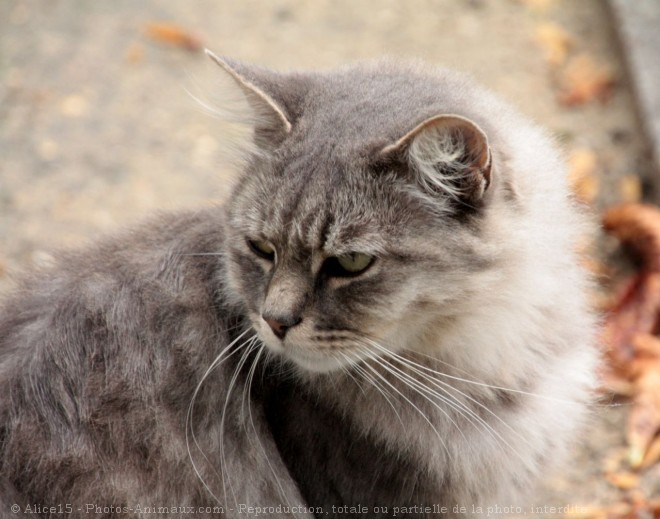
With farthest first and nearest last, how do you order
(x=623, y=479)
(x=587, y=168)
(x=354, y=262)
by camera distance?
1. (x=587, y=168)
2. (x=623, y=479)
3. (x=354, y=262)

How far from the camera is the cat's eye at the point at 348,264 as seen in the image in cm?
253

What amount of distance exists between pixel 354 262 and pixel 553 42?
12.8 ft

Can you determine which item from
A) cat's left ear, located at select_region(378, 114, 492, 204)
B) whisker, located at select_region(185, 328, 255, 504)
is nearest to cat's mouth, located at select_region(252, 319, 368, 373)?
whisker, located at select_region(185, 328, 255, 504)

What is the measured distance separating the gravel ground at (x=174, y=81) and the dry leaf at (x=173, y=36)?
51mm

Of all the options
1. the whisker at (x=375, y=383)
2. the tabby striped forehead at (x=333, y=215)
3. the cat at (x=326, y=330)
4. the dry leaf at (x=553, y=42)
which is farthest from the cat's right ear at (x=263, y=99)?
the dry leaf at (x=553, y=42)

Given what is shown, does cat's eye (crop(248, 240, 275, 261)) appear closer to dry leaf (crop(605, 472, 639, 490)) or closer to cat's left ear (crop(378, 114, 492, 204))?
cat's left ear (crop(378, 114, 492, 204))

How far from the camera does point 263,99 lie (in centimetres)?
266

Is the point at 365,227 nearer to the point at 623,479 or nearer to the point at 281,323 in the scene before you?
the point at 281,323

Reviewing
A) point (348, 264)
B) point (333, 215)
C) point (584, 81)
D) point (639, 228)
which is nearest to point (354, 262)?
point (348, 264)

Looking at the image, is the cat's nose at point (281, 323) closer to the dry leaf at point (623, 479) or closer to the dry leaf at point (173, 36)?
the dry leaf at point (623, 479)

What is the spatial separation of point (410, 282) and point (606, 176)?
2.76 metres

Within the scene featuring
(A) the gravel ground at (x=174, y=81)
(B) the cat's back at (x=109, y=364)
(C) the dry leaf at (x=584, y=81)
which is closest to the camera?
(B) the cat's back at (x=109, y=364)

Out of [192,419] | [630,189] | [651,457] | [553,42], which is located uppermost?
[553,42]

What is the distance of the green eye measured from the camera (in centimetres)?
252
